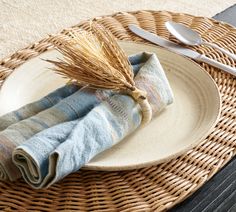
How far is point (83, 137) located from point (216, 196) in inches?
6.8

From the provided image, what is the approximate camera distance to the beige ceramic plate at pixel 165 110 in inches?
20.3

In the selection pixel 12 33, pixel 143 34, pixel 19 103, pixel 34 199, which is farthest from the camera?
pixel 12 33

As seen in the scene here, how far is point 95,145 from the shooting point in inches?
19.4

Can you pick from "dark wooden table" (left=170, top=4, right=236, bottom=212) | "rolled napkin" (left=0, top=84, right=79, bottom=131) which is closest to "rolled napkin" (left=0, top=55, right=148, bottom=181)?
"rolled napkin" (left=0, top=84, right=79, bottom=131)

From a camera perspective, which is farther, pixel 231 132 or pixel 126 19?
pixel 126 19

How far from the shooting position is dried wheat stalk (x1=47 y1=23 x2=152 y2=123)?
55cm

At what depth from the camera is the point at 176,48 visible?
72 centimetres

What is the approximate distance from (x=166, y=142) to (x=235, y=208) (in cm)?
11

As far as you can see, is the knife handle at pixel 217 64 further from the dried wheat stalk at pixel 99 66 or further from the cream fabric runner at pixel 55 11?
the cream fabric runner at pixel 55 11

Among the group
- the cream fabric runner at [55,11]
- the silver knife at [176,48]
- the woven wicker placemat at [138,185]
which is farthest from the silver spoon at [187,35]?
the cream fabric runner at [55,11]

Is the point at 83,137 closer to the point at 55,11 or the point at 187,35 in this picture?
the point at 187,35

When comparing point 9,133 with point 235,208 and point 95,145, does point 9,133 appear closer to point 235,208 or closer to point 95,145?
point 95,145

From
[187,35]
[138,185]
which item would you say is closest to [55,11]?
[187,35]

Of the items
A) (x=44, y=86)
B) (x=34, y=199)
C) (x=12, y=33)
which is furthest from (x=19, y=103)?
(x=12, y=33)
